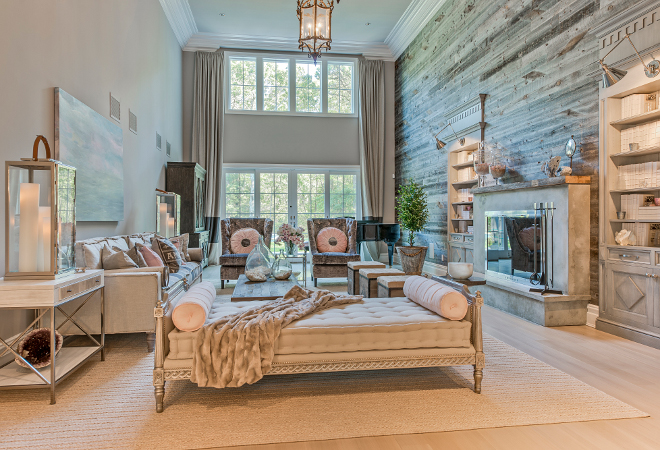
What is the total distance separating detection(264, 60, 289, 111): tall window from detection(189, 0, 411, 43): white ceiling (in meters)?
0.66

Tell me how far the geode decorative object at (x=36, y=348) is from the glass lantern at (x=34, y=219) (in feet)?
1.13

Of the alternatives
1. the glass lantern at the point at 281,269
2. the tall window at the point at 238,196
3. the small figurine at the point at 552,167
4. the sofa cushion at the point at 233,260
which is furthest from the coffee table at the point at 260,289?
the tall window at the point at 238,196

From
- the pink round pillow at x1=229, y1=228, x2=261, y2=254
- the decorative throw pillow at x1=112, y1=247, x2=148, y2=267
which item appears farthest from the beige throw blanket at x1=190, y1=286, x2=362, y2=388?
the pink round pillow at x1=229, y1=228, x2=261, y2=254

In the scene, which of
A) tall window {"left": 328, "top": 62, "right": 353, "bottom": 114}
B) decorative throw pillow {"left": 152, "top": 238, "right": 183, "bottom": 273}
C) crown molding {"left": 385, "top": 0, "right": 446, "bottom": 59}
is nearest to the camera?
decorative throw pillow {"left": 152, "top": 238, "right": 183, "bottom": 273}

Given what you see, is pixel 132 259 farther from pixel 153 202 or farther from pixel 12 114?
pixel 153 202

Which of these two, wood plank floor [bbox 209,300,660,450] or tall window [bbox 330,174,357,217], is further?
tall window [bbox 330,174,357,217]

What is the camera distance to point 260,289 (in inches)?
143

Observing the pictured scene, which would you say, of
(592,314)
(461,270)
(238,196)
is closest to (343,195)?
(238,196)

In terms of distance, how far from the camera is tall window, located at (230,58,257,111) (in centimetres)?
884

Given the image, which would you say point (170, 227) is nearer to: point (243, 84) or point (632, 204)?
point (243, 84)

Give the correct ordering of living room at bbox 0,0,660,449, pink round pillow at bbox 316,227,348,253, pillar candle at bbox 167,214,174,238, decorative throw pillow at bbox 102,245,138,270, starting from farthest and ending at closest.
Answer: pink round pillow at bbox 316,227,348,253, pillar candle at bbox 167,214,174,238, decorative throw pillow at bbox 102,245,138,270, living room at bbox 0,0,660,449

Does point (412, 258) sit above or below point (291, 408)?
above

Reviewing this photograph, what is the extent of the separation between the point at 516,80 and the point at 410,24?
3722 millimetres

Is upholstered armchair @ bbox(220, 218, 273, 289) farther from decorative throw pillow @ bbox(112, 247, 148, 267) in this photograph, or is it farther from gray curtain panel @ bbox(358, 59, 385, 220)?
gray curtain panel @ bbox(358, 59, 385, 220)
